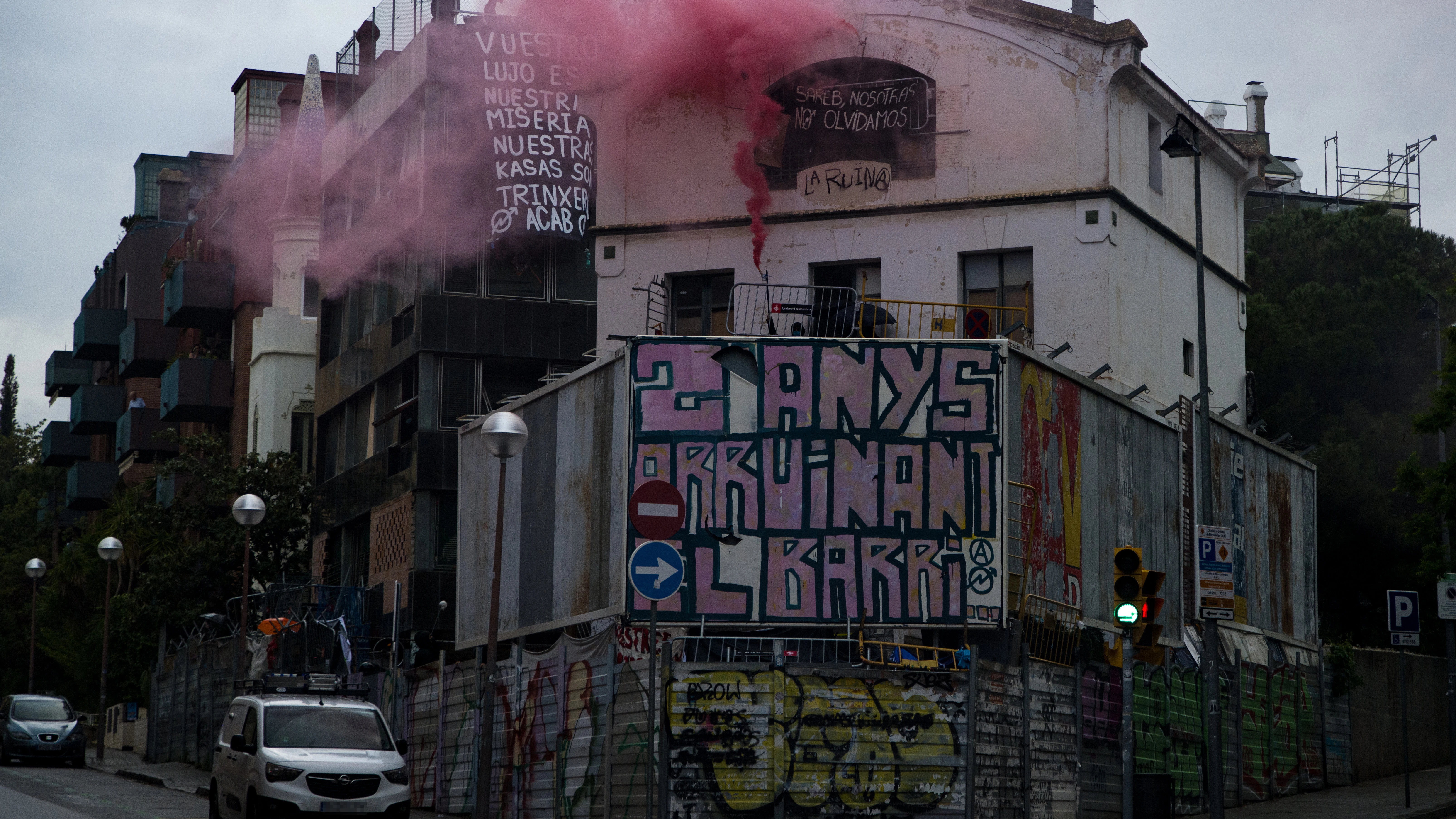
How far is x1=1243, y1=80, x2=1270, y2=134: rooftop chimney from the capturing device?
228 feet

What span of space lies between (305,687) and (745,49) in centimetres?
1344

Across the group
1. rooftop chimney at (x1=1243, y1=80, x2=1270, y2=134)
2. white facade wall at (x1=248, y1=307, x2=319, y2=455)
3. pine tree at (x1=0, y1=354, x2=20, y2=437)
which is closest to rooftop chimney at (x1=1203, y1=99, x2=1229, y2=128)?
rooftop chimney at (x1=1243, y1=80, x2=1270, y2=134)

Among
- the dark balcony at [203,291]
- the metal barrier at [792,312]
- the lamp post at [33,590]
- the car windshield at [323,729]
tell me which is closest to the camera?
the car windshield at [323,729]

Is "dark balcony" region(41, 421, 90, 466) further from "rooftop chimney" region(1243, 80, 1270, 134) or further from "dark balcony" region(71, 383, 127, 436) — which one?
"rooftop chimney" region(1243, 80, 1270, 134)

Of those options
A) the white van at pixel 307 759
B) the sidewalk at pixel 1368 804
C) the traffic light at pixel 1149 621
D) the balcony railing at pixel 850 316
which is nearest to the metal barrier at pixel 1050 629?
the sidewalk at pixel 1368 804

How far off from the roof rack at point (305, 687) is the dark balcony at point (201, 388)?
3509 cm

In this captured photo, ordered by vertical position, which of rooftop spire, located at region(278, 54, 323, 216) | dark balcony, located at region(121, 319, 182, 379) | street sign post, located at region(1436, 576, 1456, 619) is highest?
rooftop spire, located at region(278, 54, 323, 216)

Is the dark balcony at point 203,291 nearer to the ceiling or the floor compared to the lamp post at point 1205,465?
nearer to the ceiling

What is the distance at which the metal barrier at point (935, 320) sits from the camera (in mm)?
26516

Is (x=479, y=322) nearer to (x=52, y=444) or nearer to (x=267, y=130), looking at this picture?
(x=267, y=130)

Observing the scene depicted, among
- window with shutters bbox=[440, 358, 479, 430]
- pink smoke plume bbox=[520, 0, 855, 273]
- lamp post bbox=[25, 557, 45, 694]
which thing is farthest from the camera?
lamp post bbox=[25, 557, 45, 694]

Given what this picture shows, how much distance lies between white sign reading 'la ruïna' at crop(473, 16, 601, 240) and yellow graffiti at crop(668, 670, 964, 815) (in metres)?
20.5

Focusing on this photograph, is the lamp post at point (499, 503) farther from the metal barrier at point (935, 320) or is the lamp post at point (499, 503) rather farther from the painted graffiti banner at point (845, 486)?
the metal barrier at point (935, 320)

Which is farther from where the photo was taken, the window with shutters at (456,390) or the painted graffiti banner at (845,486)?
the window with shutters at (456,390)
